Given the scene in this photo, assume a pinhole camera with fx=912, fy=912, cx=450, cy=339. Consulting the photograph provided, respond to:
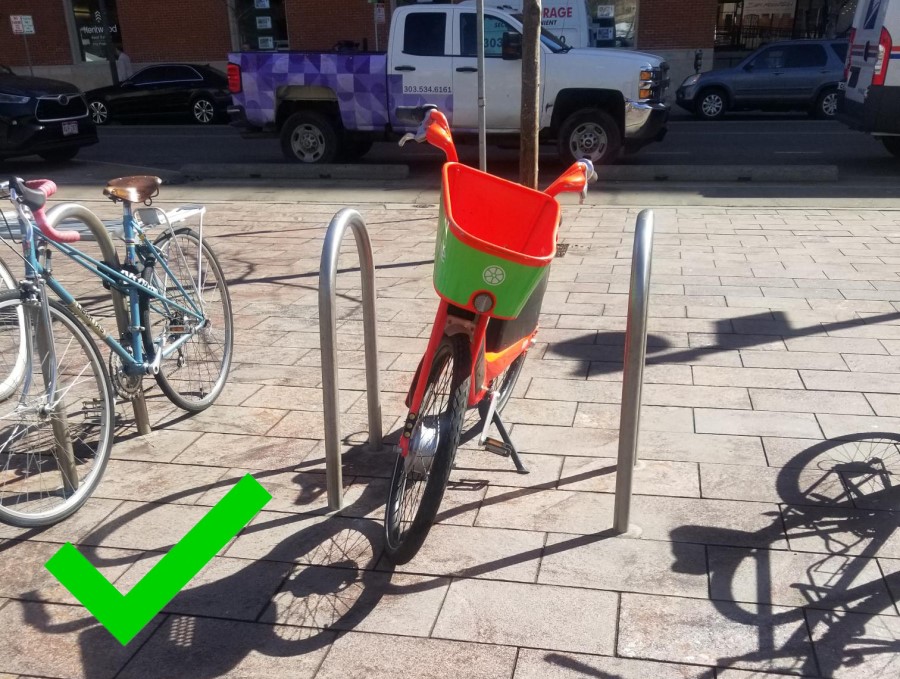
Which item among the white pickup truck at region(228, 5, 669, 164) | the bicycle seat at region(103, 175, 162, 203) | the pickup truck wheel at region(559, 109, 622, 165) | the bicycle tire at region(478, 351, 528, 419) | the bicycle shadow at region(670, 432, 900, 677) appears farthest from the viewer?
the pickup truck wheel at region(559, 109, 622, 165)

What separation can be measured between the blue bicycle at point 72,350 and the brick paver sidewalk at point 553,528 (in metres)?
0.17

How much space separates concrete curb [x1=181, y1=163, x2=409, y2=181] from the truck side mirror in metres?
1.88

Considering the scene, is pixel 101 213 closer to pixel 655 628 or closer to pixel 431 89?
pixel 431 89

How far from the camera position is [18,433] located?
3.44m

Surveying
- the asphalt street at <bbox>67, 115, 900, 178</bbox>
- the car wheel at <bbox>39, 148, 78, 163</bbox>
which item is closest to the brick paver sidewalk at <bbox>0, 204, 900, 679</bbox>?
the asphalt street at <bbox>67, 115, 900, 178</bbox>

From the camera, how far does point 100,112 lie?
21812mm

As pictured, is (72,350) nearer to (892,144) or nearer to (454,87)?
(454,87)

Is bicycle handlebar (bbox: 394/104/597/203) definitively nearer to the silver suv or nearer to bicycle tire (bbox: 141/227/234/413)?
bicycle tire (bbox: 141/227/234/413)

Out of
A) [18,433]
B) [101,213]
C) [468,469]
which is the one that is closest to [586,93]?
[101,213]

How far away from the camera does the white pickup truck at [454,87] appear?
453 inches

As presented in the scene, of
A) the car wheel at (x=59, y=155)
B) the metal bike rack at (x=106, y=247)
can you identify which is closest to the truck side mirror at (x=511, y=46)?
the car wheel at (x=59, y=155)

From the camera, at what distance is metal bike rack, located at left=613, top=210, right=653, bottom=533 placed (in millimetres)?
3041

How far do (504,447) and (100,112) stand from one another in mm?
21024

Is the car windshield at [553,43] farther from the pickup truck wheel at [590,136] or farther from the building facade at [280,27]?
the building facade at [280,27]
